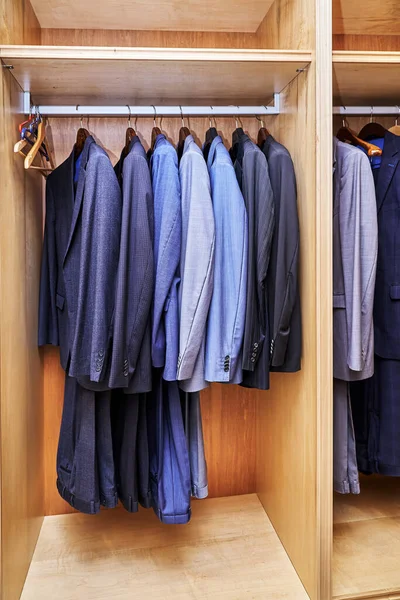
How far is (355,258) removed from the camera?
4.95ft

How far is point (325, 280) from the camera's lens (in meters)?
1.44

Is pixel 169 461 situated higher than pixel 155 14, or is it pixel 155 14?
pixel 155 14

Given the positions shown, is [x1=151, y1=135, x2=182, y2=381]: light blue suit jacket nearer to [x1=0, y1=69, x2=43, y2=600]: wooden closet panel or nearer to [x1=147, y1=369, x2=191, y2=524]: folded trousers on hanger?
[x1=147, y1=369, x2=191, y2=524]: folded trousers on hanger

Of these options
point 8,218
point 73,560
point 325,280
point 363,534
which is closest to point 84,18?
point 8,218

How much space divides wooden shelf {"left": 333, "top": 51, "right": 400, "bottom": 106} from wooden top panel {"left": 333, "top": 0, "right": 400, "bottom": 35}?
1.07 ft

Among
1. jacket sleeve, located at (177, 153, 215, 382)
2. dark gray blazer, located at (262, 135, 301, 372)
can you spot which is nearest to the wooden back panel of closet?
dark gray blazer, located at (262, 135, 301, 372)

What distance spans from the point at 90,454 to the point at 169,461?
26 centimetres

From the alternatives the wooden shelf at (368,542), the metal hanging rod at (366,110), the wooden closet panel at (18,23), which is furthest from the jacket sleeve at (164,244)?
the wooden shelf at (368,542)

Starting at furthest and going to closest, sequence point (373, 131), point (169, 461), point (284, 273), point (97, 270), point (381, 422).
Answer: point (373, 131) < point (381, 422) < point (169, 461) < point (284, 273) < point (97, 270)

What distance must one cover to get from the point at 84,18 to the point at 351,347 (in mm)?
1566

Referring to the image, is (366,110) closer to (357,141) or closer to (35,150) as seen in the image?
(357,141)

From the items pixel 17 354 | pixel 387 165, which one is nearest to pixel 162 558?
pixel 17 354

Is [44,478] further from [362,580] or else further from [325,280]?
[325,280]

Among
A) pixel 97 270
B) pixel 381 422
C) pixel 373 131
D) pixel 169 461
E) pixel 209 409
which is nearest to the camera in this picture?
pixel 97 270
